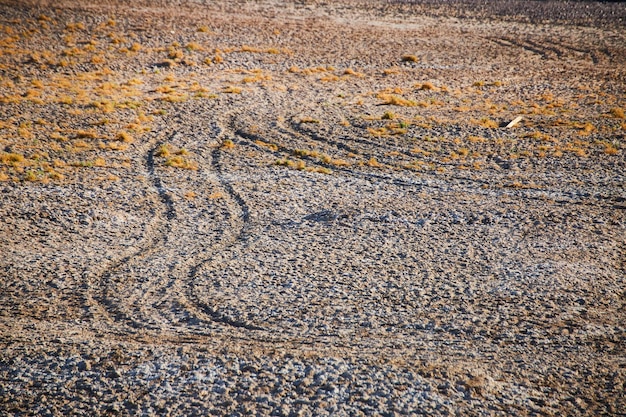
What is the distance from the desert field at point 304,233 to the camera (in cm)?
831

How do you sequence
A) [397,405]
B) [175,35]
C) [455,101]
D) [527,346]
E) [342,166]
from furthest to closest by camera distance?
1. [175,35]
2. [455,101]
3. [342,166]
4. [527,346]
5. [397,405]

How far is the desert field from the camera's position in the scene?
8312 millimetres

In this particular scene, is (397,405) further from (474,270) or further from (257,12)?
(257,12)

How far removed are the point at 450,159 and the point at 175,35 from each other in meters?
18.4

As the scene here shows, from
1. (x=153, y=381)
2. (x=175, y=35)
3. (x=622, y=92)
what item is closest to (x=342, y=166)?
(x=153, y=381)

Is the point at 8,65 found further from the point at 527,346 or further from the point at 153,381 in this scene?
the point at 527,346

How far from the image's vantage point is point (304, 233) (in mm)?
12977

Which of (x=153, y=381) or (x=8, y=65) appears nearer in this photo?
(x=153, y=381)

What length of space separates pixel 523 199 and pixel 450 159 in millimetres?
3230

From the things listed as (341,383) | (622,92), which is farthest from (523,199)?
(622,92)

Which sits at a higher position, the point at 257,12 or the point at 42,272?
the point at 257,12

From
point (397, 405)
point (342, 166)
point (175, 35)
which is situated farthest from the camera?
point (175, 35)

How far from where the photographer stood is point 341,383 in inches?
324

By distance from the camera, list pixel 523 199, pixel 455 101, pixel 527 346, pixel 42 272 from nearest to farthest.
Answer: pixel 527 346 < pixel 42 272 < pixel 523 199 < pixel 455 101
